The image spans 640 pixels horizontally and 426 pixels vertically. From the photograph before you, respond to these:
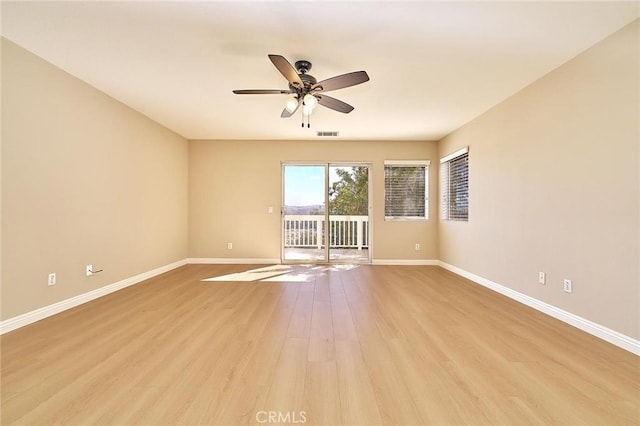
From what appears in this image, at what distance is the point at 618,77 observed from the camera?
7.02 feet

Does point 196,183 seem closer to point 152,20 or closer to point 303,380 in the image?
point 152,20

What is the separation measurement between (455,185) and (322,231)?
2663 mm

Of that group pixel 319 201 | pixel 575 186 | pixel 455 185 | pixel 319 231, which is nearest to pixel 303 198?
pixel 319 201

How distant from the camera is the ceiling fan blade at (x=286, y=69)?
2055 mm

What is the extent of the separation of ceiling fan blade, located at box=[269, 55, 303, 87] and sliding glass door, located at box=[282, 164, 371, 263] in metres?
3.03

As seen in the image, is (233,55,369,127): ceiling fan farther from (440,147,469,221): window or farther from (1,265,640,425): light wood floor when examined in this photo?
(440,147,469,221): window

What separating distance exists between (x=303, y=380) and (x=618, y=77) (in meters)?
3.27

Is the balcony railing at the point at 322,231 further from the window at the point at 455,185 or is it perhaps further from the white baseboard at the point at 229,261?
the window at the point at 455,185

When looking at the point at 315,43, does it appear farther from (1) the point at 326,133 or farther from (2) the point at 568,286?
(2) the point at 568,286

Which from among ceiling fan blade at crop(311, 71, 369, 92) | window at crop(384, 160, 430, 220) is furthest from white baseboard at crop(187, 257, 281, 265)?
ceiling fan blade at crop(311, 71, 369, 92)

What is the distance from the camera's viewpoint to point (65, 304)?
2.81 meters

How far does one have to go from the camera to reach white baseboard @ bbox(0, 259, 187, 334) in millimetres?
2309

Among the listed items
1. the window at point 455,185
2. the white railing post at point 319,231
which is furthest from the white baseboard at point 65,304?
the window at point 455,185

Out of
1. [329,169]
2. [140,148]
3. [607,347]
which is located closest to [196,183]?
[140,148]
